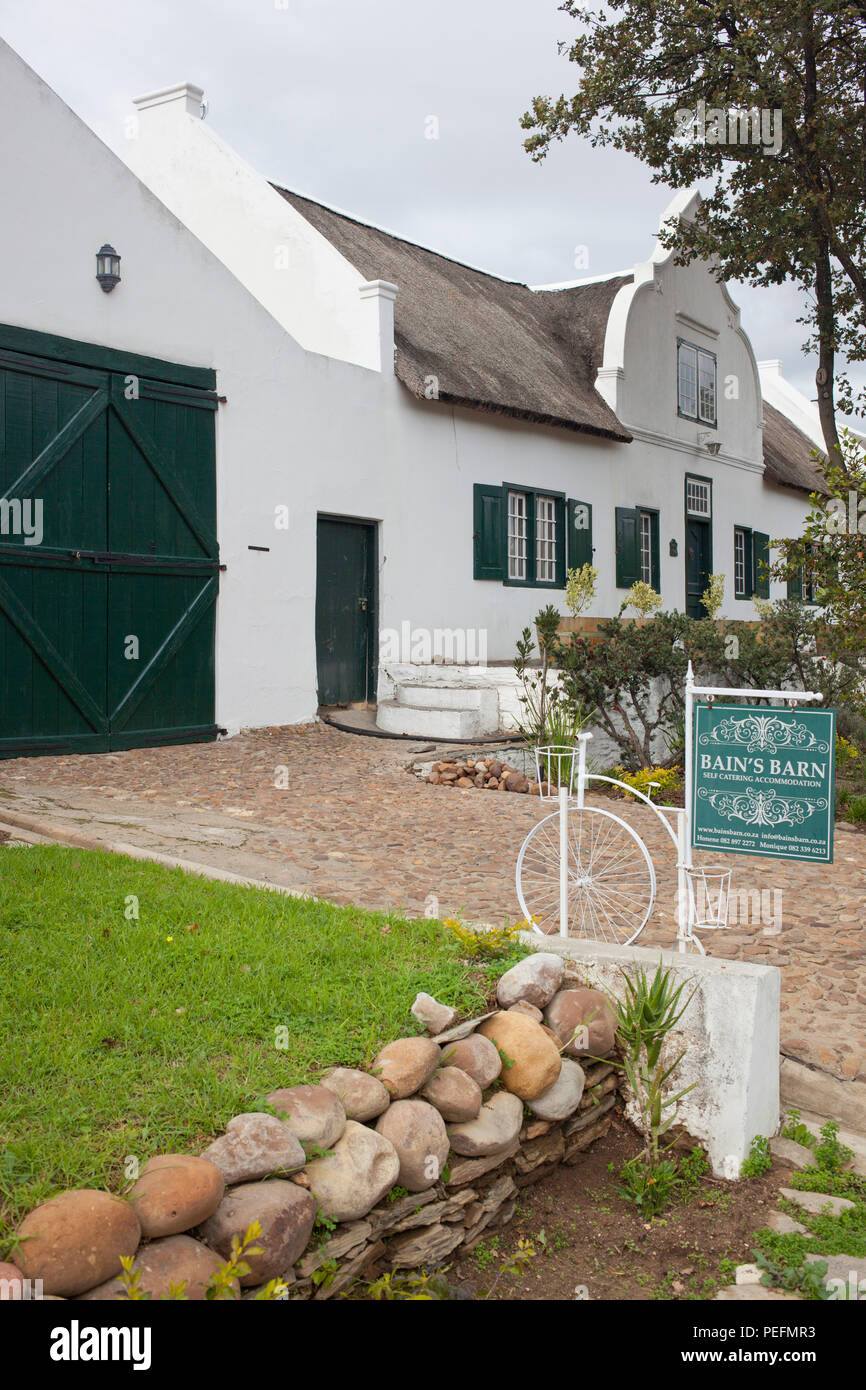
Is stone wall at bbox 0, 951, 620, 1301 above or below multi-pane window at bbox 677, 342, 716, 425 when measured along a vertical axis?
below

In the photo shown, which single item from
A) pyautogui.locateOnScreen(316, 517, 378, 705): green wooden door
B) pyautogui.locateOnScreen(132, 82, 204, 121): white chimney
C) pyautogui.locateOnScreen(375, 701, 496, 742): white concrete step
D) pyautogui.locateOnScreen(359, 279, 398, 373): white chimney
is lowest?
pyautogui.locateOnScreen(375, 701, 496, 742): white concrete step

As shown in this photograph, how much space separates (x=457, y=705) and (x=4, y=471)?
216 inches

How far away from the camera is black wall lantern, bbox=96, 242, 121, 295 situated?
10164 mm

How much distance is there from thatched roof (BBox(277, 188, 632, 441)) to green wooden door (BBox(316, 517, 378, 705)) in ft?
7.11

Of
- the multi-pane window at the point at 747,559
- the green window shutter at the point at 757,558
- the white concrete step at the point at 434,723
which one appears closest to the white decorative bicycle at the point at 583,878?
the white concrete step at the point at 434,723

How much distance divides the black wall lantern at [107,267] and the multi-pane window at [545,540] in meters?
7.78

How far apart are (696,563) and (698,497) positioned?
128cm

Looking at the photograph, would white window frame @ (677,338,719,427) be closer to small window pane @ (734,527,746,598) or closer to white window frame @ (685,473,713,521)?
white window frame @ (685,473,713,521)

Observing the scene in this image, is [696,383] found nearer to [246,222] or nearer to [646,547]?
[646,547]

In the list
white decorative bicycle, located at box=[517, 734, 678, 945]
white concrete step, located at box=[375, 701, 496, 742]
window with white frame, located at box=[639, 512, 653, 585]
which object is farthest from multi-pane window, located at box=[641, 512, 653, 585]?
white decorative bicycle, located at box=[517, 734, 678, 945]

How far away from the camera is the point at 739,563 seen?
2303 cm

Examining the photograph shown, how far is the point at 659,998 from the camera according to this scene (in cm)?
411

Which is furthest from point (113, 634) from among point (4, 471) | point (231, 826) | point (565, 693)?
point (565, 693)
